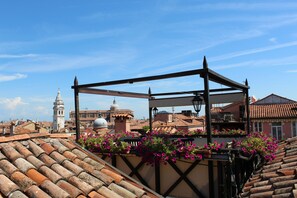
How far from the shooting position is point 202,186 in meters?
5.89

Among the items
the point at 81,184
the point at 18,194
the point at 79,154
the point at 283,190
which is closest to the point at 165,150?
the point at 79,154

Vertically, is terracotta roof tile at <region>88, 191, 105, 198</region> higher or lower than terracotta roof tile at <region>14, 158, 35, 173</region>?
lower

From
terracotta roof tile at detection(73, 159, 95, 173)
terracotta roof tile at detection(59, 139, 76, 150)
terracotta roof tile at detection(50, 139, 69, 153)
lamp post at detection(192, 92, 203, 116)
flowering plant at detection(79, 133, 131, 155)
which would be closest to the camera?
terracotta roof tile at detection(73, 159, 95, 173)

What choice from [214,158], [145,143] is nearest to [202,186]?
[214,158]

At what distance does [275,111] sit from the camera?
98.2 ft

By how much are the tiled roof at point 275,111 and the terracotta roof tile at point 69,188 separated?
2921 cm

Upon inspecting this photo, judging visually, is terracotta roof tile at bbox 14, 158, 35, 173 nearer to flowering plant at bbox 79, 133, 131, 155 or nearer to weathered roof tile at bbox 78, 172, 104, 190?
weathered roof tile at bbox 78, 172, 104, 190

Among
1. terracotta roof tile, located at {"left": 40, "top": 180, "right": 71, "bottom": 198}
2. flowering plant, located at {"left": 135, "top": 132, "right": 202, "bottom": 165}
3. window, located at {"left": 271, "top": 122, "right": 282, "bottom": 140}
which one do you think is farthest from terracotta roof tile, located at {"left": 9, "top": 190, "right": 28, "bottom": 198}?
window, located at {"left": 271, "top": 122, "right": 282, "bottom": 140}

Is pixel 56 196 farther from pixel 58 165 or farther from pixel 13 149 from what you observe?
pixel 13 149

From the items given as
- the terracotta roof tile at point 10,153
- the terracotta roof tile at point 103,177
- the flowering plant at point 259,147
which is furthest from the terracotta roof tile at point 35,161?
the flowering plant at point 259,147

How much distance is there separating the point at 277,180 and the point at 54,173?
3965 millimetres

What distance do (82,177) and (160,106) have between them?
7.41 m

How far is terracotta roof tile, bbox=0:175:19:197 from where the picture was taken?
2679 mm

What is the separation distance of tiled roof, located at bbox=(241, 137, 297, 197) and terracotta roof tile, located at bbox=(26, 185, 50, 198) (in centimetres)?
345
